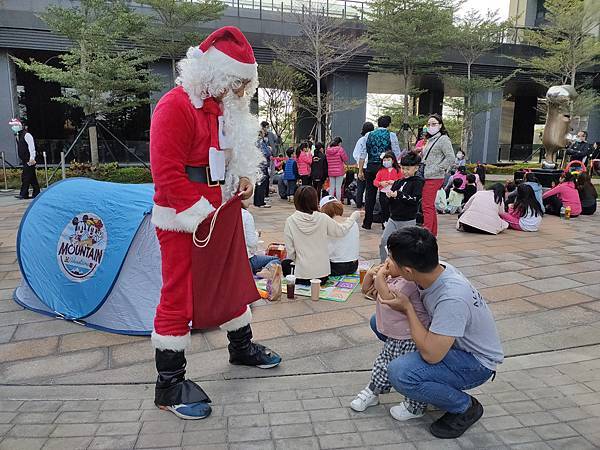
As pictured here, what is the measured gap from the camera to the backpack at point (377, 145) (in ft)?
23.6

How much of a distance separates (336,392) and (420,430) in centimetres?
54

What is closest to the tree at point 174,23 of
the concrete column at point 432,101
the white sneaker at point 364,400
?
the white sneaker at point 364,400

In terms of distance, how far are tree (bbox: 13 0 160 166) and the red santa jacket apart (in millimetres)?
11546

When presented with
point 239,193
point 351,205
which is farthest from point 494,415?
point 351,205

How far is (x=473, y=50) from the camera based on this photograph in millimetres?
18812

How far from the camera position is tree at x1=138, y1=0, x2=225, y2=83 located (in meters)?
14.1

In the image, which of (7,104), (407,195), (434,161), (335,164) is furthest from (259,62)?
(407,195)

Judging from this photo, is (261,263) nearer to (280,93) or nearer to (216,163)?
(216,163)

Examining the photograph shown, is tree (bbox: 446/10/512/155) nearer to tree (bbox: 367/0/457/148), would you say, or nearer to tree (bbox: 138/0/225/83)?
tree (bbox: 367/0/457/148)

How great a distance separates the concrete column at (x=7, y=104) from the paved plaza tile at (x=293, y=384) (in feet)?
43.4

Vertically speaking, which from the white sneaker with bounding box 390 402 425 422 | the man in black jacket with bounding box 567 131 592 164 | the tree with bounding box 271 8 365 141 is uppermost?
the tree with bounding box 271 8 365 141

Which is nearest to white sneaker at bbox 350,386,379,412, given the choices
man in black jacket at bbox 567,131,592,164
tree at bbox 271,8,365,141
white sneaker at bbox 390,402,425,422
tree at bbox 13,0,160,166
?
white sneaker at bbox 390,402,425,422

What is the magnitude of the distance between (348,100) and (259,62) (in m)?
3.80

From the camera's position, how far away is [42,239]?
12.5 feet
